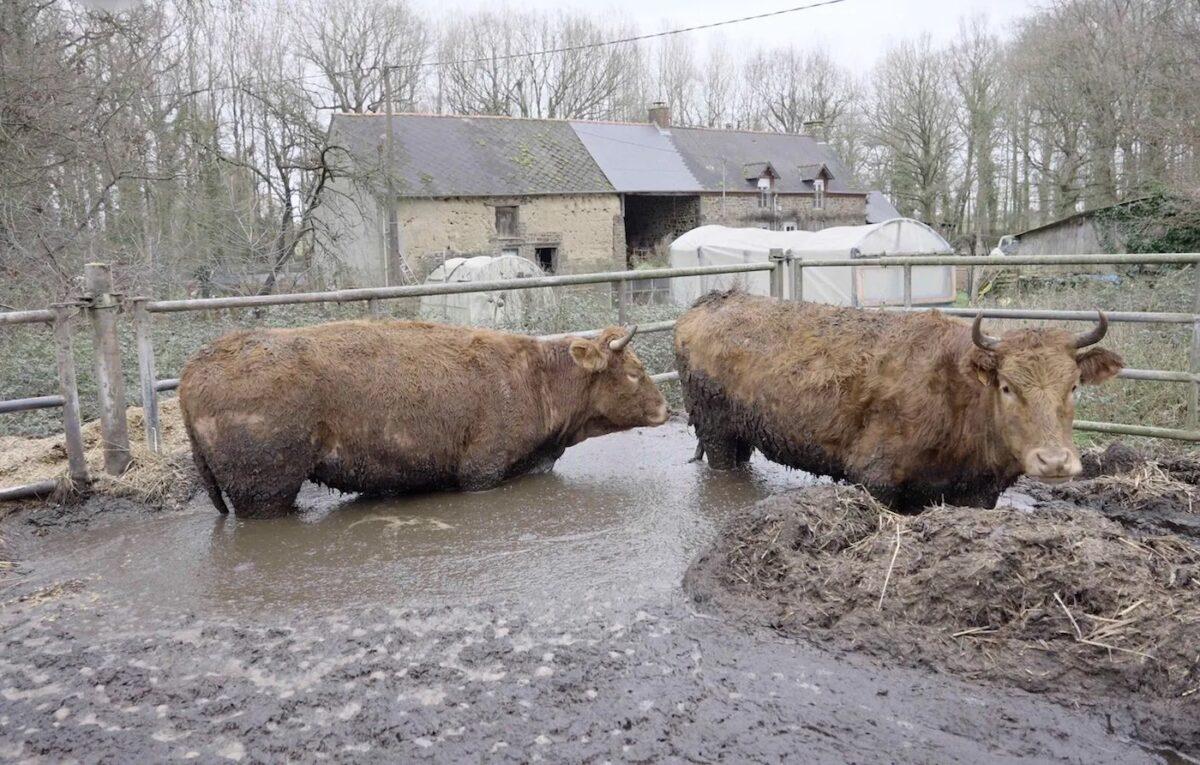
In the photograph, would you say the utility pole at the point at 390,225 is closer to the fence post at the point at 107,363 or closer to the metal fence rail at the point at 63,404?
the fence post at the point at 107,363

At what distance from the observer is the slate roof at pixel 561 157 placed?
3472 centimetres

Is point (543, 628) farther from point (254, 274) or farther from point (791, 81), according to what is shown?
point (791, 81)

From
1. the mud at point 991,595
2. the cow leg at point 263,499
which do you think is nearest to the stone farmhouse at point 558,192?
the cow leg at point 263,499

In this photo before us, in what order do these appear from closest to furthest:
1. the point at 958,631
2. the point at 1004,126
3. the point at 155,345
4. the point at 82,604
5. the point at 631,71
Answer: the point at 958,631 → the point at 82,604 → the point at 155,345 → the point at 1004,126 → the point at 631,71

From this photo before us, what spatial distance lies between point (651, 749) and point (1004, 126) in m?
46.2

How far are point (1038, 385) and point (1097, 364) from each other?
1.77ft

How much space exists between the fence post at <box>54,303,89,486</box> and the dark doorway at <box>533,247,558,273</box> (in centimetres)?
3025

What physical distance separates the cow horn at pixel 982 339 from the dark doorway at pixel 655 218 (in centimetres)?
3435

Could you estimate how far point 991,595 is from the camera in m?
3.81

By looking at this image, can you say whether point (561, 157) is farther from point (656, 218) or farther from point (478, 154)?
point (656, 218)

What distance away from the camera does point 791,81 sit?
60406 millimetres

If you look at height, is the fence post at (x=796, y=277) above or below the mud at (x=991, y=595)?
above

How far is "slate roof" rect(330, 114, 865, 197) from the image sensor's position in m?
34.7

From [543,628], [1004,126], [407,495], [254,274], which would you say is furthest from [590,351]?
[1004,126]
